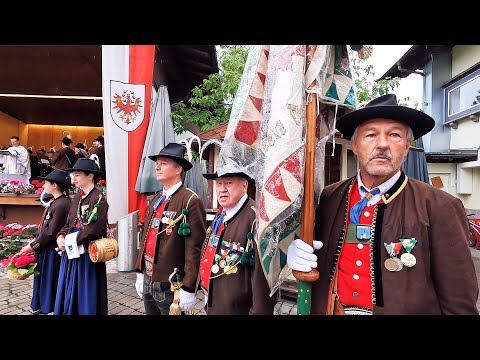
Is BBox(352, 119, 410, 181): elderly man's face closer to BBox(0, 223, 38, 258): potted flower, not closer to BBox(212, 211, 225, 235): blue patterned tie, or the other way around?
BBox(212, 211, 225, 235): blue patterned tie

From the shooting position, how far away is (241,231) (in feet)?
7.86

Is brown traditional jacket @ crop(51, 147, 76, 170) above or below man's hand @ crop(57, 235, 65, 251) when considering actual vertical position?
above

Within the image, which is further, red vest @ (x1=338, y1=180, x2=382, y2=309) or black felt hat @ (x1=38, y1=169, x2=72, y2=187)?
black felt hat @ (x1=38, y1=169, x2=72, y2=187)

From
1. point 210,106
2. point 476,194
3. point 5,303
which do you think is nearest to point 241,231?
point 5,303

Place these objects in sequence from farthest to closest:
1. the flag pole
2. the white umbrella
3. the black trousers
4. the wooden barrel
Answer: the white umbrella < the wooden barrel < the black trousers < the flag pole

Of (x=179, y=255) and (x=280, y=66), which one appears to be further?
(x=179, y=255)

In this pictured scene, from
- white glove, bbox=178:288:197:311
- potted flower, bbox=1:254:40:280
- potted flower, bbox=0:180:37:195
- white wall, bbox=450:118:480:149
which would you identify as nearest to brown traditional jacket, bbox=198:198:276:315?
white glove, bbox=178:288:197:311

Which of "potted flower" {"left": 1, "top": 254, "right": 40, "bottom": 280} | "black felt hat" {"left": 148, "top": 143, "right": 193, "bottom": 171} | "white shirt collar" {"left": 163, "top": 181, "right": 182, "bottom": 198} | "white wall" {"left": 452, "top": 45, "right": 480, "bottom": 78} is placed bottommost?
"potted flower" {"left": 1, "top": 254, "right": 40, "bottom": 280}

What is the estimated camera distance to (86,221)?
11.7 feet

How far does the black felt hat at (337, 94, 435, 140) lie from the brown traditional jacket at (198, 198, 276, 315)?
111 cm

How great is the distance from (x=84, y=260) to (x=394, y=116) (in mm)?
3676

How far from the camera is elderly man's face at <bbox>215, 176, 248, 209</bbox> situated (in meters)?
2.48
